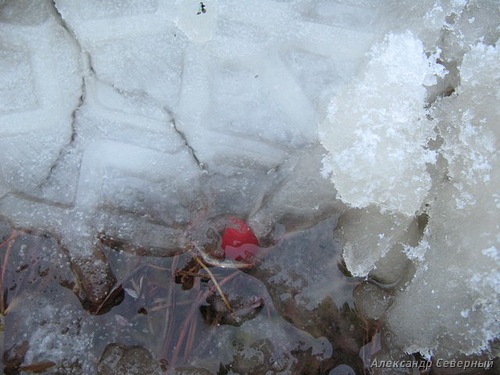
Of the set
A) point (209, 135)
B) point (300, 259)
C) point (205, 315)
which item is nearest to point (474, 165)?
point (300, 259)

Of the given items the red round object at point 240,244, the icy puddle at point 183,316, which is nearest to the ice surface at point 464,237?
the icy puddle at point 183,316

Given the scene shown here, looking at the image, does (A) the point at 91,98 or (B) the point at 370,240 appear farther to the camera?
(A) the point at 91,98

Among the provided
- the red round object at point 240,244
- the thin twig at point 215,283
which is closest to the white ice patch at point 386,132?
the red round object at point 240,244

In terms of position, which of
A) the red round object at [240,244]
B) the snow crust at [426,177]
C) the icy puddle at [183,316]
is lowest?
the icy puddle at [183,316]

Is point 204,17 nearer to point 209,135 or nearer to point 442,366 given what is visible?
point 209,135

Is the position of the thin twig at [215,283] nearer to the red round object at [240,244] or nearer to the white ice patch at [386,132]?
the red round object at [240,244]

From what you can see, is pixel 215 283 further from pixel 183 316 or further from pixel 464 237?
pixel 464 237

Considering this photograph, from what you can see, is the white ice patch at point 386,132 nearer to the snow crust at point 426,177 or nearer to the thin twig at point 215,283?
the snow crust at point 426,177

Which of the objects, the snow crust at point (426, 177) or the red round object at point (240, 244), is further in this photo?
the red round object at point (240, 244)

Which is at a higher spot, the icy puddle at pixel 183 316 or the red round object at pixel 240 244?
the red round object at pixel 240 244
